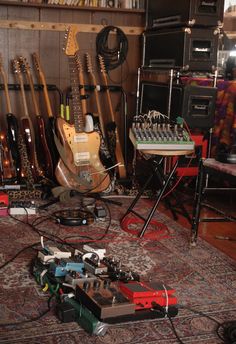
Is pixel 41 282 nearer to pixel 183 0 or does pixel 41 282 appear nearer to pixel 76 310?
pixel 76 310

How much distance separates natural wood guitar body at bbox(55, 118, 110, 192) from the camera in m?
4.05

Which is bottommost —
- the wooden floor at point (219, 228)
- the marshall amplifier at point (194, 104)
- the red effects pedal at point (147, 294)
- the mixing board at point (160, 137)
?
the wooden floor at point (219, 228)

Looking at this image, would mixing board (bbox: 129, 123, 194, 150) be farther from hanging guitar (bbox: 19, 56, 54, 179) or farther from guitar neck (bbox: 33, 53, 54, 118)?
guitar neck (bbox: 33, 53, 54, 118)

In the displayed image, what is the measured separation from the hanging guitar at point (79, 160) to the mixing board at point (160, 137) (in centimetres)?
77

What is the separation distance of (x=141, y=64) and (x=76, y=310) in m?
3.34

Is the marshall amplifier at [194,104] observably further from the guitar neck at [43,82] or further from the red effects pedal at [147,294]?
the red effects pedal at [147,294]

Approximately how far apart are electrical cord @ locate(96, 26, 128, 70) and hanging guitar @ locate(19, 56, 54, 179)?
0.72 meters

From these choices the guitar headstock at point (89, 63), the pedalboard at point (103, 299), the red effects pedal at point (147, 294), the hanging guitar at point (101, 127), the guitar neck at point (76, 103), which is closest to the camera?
the pedalboard at point (103, 299)

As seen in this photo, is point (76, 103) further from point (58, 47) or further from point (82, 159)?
point (58, 47)

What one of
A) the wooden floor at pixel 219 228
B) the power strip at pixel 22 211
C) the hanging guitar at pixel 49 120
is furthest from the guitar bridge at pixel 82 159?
the wooden floor at pixel 219 228

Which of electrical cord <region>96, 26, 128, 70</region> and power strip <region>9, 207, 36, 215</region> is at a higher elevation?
electrical cord <region>96, 26, 128, 70</region>

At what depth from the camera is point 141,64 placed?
507cm

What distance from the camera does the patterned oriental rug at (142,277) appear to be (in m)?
2.11

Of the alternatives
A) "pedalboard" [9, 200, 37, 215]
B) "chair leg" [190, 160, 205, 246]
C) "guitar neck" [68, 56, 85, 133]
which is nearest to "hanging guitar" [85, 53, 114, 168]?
"guitar neck" [68, 56, 85, 133]
